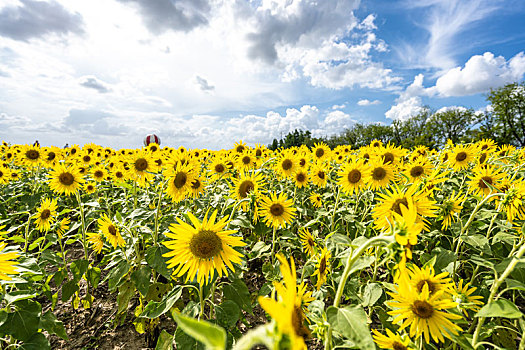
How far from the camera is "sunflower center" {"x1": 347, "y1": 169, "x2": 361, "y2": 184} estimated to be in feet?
14.5

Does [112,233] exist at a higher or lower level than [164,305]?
higher

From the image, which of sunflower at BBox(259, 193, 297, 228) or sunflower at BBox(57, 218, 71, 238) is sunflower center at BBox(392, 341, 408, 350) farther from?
sunflower at BBox(57, 218, 71, 238)

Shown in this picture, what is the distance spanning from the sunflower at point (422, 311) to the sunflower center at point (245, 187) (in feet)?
8.40

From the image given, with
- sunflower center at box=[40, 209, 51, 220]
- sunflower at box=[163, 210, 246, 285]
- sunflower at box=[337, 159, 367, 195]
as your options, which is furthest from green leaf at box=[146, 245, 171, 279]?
sunflower at box=[337, 159, 367, 195]

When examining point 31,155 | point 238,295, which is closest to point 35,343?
point 238,295

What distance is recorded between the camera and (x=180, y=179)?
378 cm

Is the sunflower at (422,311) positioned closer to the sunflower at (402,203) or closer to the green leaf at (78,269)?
the sunflower at (402,203)

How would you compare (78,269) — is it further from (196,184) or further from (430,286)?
(430,286)

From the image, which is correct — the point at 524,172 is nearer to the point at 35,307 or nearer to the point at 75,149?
the point at 35,307

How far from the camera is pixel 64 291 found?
303cm

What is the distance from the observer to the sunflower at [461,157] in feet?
17.6

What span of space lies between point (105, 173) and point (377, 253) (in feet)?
21.1

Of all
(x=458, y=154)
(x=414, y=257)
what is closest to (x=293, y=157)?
(x=414, y=257)

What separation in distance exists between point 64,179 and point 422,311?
552 cm
